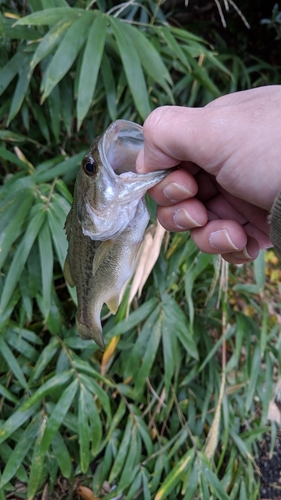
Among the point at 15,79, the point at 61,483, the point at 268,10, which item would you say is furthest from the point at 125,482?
the point at 268,10

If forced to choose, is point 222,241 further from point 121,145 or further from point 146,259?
point 146,259

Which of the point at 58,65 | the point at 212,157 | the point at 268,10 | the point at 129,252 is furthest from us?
the point at 268,10

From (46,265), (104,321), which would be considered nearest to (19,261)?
(46,265)

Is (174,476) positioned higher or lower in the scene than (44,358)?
lower

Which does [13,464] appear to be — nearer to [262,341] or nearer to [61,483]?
[61,483]

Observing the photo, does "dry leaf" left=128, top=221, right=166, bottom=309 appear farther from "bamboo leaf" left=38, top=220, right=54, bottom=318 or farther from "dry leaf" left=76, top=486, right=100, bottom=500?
"dry leaf" left=76, top=486, right=100, bottom=500

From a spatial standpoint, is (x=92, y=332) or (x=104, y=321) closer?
(x=92, y=332)
